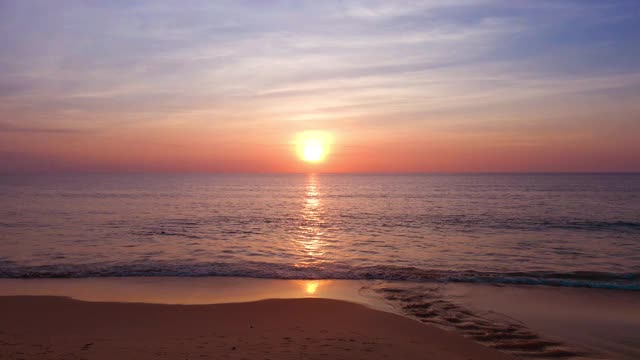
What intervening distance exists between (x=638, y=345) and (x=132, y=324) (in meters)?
11.3

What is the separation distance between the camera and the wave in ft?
54.3

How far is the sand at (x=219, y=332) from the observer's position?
8656 millimetres

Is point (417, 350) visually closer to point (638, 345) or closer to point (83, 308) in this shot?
point (638, 345)

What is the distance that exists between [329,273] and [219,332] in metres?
7.99

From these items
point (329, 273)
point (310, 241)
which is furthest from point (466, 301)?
point (310, 241)

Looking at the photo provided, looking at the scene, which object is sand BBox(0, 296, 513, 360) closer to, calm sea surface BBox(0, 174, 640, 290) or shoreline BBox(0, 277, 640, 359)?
shoreline BBox(0, 277, 640, 359)

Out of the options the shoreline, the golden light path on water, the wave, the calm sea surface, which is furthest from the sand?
the golden light path on water

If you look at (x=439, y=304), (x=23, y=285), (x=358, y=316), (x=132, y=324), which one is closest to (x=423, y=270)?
(x=439, y=304)

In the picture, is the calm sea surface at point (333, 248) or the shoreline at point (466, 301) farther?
the calm sea surface at point (333, 248)

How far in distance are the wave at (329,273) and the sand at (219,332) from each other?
14.4 feet

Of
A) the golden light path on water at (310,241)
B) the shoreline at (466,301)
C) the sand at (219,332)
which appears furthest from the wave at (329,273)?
the sand at (219,332)

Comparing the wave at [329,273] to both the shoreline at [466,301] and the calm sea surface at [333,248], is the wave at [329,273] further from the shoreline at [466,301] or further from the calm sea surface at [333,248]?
the shoreline at [466,301]

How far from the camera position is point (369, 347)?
9.09 metres

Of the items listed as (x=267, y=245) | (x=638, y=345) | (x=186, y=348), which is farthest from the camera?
(x=267, y=245)
